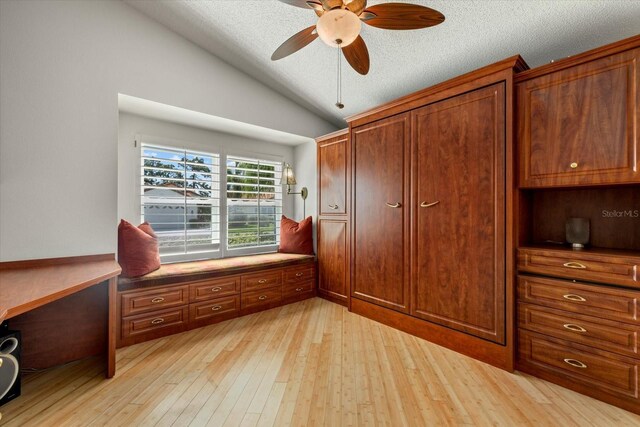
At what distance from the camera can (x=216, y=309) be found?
9.12 ft

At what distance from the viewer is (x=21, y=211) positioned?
1.99 m

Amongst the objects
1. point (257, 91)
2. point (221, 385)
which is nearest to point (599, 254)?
point (221, 385)

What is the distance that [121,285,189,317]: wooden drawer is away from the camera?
231 cm

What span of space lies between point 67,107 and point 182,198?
4.06 ft

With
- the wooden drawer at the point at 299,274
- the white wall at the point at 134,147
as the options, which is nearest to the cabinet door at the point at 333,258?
the wooden drawer at the point at 299,274

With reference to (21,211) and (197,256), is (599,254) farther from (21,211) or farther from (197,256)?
(21,211)

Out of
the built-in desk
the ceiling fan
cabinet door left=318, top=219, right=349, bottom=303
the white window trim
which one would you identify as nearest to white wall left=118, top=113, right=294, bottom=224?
the white window trim

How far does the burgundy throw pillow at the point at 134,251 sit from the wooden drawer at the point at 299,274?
140 cm

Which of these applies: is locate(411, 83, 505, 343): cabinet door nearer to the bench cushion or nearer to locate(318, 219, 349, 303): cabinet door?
locate(318, 219, 349, 303): cabinet door

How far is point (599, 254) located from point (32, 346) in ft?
12.5

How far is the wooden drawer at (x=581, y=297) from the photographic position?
1581 millimetres

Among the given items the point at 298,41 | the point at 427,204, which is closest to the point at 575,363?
the point at 427,204

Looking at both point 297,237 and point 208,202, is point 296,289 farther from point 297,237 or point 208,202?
point 208,202

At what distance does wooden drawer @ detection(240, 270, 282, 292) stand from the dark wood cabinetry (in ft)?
2.05
